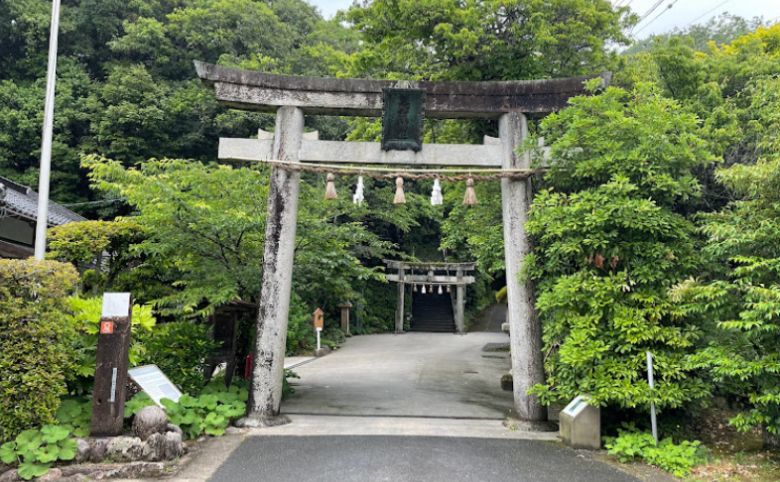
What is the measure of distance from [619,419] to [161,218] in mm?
7074

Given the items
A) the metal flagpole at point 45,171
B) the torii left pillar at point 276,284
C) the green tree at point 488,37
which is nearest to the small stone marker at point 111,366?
the torii left pillar at point 276,284

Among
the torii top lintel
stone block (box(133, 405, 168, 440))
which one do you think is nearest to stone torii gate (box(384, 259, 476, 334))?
the torii top lintel

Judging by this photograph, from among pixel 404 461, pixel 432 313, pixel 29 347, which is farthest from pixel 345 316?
pixel 29 347

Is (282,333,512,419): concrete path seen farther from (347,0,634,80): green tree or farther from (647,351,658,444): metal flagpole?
(347,0,634,80): green tree

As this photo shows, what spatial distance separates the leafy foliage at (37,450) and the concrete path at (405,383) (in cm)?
343

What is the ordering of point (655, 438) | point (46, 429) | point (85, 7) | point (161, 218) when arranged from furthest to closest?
1. point (85, 7)
2. point (161, 218)
3. point (655, 438)
4. point (46, 429)

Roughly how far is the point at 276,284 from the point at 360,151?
2.32m

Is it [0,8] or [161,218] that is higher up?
[0,8]

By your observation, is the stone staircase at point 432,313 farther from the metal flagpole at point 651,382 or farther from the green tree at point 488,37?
the metal flagpole at point 651,382

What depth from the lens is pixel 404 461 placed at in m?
5.36

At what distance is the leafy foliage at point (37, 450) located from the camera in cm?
480

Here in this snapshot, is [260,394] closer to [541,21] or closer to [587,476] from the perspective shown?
[587,476]

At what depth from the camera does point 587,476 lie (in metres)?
5.09

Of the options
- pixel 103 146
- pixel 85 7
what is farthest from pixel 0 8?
pixel 103 146
